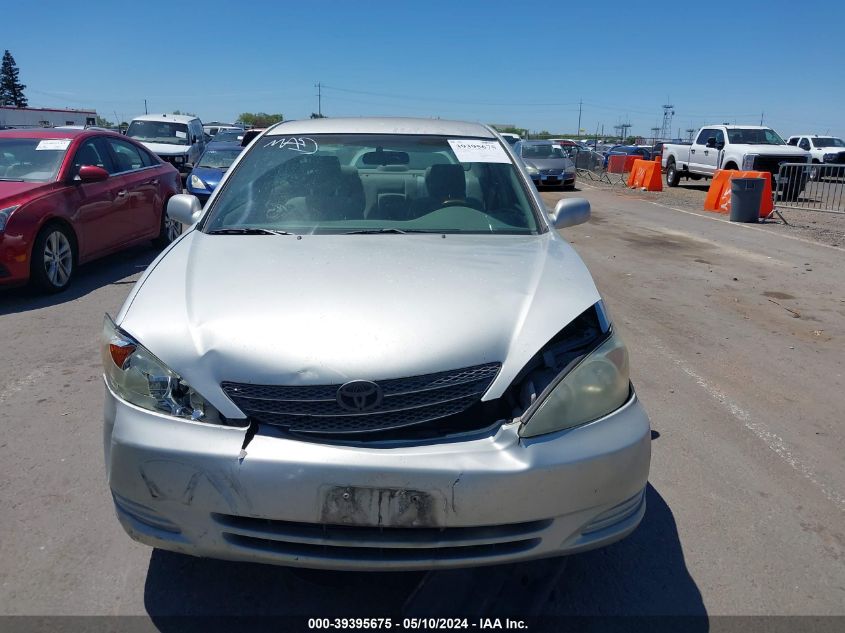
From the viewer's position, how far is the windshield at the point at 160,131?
810 inches

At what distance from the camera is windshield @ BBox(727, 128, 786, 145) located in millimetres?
21469

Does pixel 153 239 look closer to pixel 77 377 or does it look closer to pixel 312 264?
pixel 77 377

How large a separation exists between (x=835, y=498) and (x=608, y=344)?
180cm

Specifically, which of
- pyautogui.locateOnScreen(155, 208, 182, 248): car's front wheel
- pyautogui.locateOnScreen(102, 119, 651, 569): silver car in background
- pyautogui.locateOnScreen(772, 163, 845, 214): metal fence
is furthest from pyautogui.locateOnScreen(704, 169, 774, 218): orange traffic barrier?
pyautogui.locateOnScreen(102, 119, 651, 569): silver car in background

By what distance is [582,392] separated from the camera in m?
2.44

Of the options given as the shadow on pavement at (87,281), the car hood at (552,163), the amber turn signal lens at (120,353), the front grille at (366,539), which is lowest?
the shadow on pavement at (87,281)

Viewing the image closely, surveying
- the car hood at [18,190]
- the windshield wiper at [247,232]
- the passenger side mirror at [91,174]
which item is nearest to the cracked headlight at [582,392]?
the windshield wiper at [247,232]

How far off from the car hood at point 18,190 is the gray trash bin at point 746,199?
12.9 m

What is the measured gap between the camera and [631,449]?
7.95 ft

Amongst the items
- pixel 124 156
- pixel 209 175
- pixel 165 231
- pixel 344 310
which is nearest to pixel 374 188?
pixel 344 310

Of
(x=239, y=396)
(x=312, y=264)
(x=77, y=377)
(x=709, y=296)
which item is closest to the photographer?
(x=239, y=396)

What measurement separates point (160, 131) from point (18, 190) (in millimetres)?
14585

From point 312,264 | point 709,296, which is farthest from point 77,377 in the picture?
point 709,296

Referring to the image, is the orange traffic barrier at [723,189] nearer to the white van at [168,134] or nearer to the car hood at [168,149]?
the white van at [168,134]
